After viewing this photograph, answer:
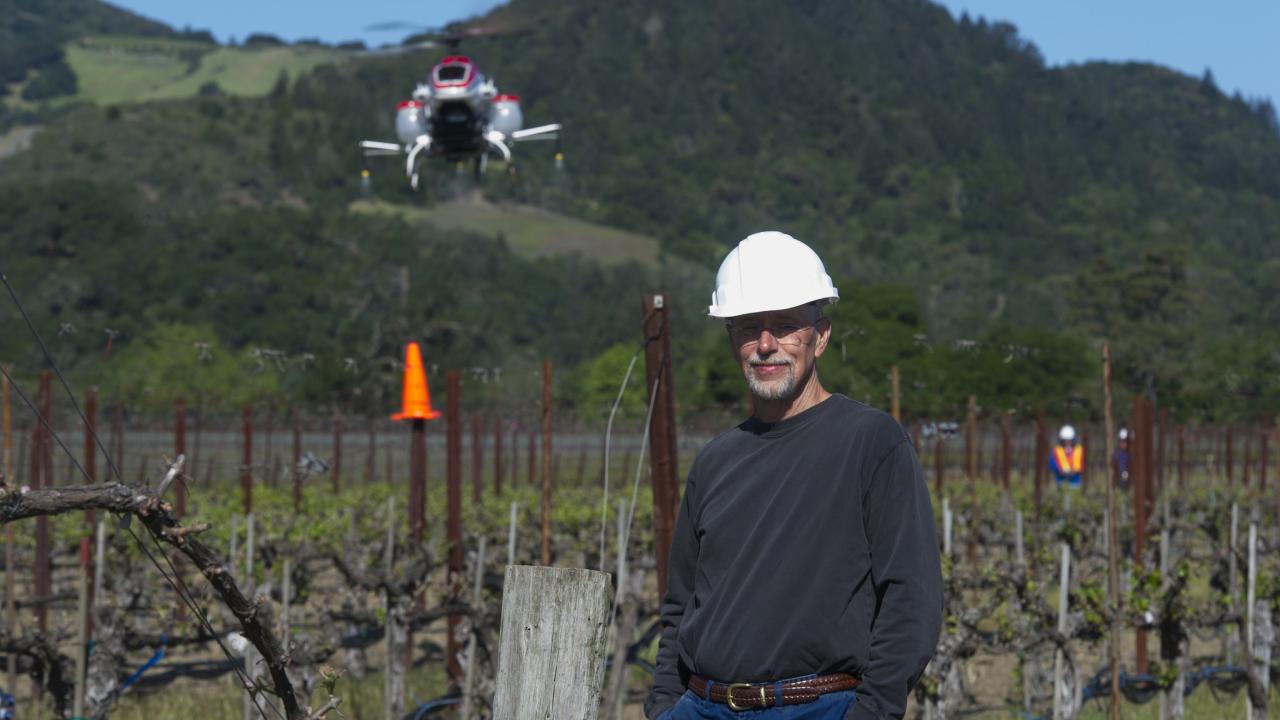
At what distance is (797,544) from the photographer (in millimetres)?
3662

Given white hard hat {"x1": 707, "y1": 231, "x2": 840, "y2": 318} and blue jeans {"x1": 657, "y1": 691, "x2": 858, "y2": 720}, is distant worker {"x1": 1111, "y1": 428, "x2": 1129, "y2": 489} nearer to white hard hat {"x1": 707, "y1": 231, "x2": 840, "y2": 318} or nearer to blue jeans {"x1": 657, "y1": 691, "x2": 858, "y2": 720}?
white hard hat {"x1": 707, "y1": 231, "x2": 840, "y2": 318}

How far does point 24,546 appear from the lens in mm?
Result: 17641

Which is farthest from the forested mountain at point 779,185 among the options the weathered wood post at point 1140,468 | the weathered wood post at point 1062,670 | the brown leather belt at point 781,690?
the brown leather belt at point 781,690

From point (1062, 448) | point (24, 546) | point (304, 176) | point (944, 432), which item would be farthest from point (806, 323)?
point (304, 176)

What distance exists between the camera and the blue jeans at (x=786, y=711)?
3582 millimetres

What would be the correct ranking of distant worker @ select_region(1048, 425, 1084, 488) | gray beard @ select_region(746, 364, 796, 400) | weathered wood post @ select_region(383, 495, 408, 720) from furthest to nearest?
1. distant worker @ select_region(1048, 425, 1084, 488)
2. weathered wood post @ select_region(383, 495, 408, 720)
3. gray beard @ select_region(746, 364, 796, 400)

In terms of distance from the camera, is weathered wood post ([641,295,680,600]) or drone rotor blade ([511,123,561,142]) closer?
weathered wood post ([641,295,680,600])

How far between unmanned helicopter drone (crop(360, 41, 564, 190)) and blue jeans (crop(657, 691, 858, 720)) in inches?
614

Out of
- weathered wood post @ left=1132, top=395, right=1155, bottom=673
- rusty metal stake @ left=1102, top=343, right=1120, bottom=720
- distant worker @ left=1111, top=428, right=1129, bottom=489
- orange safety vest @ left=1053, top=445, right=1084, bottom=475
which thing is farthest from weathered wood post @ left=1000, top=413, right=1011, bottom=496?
rusty metal stake @ left=1102, top=343, right=1120, bottom=720

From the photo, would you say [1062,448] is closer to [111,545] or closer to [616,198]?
[111,545]

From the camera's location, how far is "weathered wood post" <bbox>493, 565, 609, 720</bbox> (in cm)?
360

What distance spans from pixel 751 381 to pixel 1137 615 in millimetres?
6658

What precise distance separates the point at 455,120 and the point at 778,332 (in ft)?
52.5

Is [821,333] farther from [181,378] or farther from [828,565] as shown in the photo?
[181,378]
